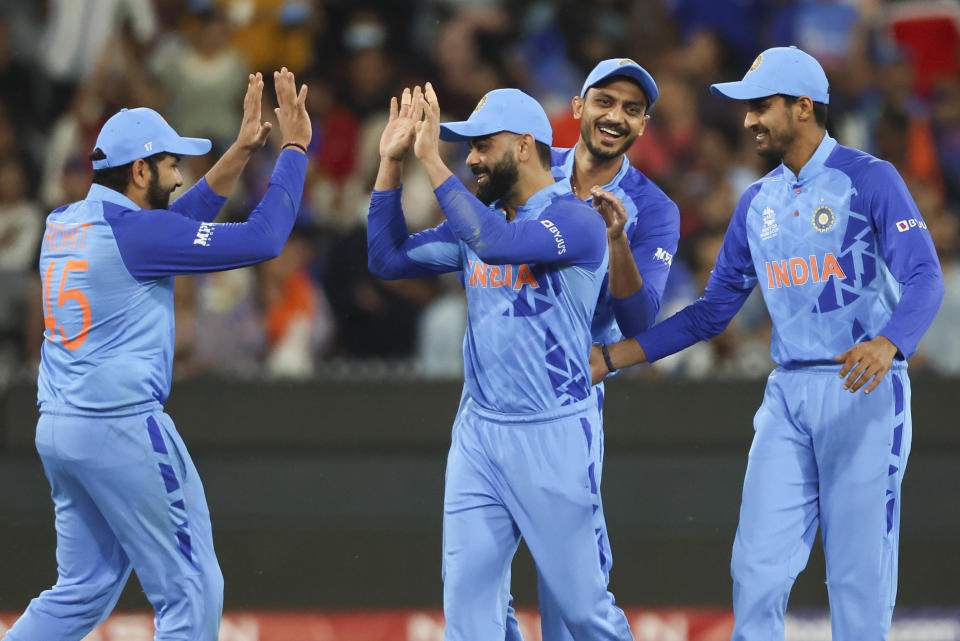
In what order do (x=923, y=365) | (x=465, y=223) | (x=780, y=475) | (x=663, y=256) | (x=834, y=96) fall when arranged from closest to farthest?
(x=465, y=223)
(x=780, y=475)
(x=663, y=256)
(x=923, y=365)
(x=834, y=96)

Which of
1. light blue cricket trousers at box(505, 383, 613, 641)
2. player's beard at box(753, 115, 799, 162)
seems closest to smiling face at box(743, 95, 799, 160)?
player's beard at box(753, 115, 799, 162)

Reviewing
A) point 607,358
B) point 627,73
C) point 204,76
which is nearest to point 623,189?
point 627,73

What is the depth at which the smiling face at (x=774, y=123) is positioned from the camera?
5.03 metres

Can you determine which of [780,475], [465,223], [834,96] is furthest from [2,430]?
[834,96]

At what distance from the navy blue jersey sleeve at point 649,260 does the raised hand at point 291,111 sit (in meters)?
1.35

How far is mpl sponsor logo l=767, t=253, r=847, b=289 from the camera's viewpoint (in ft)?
16.1

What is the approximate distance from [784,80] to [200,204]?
2353mm

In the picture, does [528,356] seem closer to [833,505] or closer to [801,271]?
[801,271]

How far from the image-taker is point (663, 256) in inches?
214

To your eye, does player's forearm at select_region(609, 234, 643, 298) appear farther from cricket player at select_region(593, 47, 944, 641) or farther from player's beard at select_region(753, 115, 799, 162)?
player's beard at select_region(753, 115, 799, 162)

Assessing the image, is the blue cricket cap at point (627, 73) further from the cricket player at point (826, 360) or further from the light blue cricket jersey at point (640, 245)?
the cricket player at point (826, 360)

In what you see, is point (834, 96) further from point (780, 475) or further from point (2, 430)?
point (2, 430)

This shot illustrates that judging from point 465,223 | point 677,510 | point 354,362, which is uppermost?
point 465,223

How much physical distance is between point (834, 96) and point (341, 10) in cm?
359
